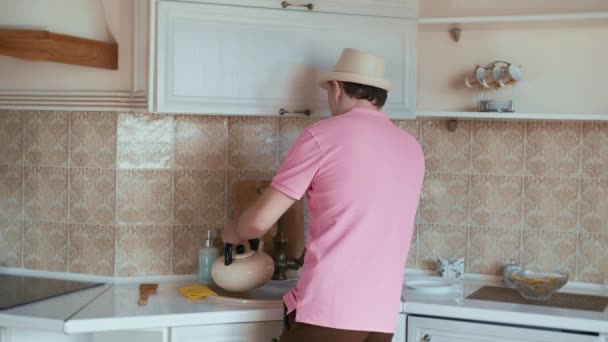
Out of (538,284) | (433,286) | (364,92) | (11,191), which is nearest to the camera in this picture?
(364,92)

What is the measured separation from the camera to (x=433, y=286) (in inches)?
107

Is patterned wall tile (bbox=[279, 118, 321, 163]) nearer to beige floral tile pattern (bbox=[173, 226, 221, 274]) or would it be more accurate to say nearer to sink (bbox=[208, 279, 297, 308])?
beige floral tile pattern (bbox=[173, 226, 221, 274])

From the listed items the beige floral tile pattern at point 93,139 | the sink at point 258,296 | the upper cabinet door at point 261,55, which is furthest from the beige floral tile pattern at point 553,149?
the beige floral tile pattern at point 93,139

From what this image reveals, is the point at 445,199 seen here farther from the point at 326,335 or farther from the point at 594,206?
the point at 326,335

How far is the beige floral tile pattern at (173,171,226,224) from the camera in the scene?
9.50 ft

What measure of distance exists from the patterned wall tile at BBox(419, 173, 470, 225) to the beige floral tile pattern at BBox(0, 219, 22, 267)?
5.26ft

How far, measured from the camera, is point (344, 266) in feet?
6.96

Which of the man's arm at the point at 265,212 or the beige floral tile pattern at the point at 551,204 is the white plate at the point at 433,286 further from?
the man's arm at the point at 265,212

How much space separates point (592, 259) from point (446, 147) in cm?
70

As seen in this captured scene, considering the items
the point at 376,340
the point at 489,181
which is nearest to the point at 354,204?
the point at 376,340

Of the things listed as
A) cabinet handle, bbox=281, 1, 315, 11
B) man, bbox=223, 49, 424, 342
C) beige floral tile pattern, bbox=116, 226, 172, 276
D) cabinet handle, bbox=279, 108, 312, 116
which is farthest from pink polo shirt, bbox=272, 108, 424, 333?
beige floral tile pattern, bbox=116, 226, 172, 276

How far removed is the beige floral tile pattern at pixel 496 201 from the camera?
2930 millimetres

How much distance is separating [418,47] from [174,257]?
49.6 inches

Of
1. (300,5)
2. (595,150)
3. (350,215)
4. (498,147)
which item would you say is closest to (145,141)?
(300,5)
